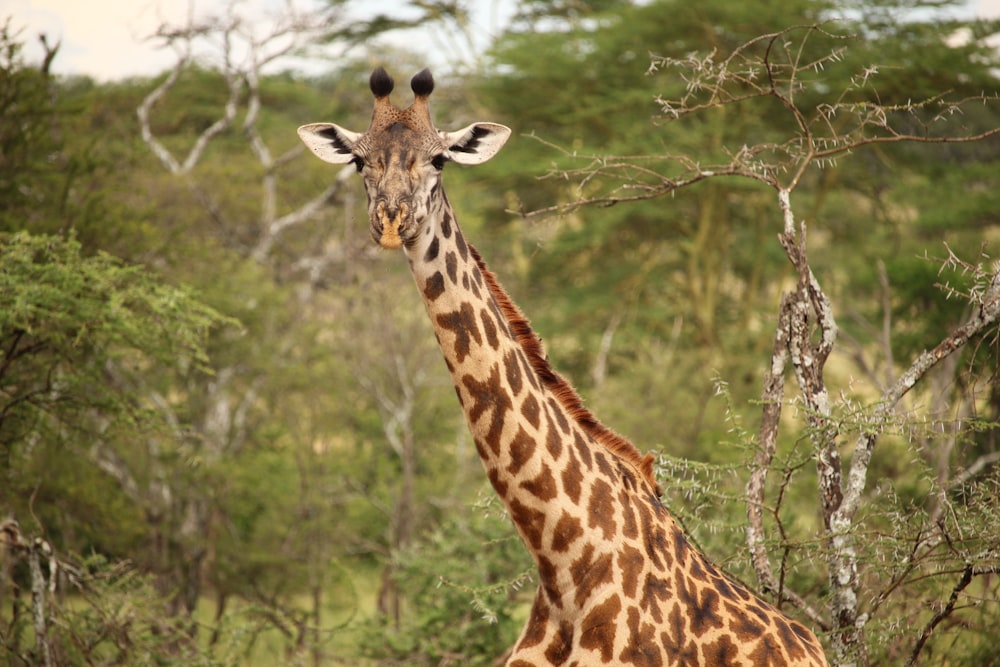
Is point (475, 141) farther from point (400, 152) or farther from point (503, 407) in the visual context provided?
point (503, 407)

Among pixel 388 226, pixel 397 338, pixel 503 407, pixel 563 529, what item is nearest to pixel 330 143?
pixel 388 226

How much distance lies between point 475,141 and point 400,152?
44 centimetres

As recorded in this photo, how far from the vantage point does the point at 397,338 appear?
17.0 metres

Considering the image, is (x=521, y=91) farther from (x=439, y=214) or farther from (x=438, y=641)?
(x=439, y=214)

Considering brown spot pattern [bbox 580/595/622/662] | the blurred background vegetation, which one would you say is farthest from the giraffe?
the blurred background vegetation

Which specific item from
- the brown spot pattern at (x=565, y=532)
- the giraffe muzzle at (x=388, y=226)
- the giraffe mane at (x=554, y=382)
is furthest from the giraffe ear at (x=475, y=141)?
the brown spot pattern at (x=565, y=532)

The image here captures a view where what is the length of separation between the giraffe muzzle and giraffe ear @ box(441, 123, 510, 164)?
472mm

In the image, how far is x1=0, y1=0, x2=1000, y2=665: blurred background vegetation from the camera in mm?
8062

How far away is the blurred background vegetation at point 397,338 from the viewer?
8.06m

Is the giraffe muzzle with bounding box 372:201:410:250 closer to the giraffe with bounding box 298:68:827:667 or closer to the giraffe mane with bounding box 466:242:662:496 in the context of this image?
the giraffe with bounding box 298:68:827:667

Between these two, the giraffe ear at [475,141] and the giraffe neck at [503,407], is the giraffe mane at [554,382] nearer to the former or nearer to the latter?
the giraffe neck at [503,407]

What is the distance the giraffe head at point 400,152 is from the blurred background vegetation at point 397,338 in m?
1.91

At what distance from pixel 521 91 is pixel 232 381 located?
9.20m

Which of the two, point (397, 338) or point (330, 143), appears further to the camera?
point (397, 338)
